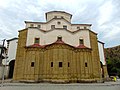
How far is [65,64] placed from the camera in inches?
910

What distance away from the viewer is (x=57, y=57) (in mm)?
23344

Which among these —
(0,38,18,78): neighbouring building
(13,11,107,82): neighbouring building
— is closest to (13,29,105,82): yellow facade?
(13,11,107,82): neighbouring building

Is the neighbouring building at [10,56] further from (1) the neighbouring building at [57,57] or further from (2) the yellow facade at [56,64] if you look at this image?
(2) the yellow facade at [56,64]

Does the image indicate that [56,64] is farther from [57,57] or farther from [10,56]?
[10,56]

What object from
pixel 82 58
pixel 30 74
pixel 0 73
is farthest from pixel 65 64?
pixel 0 73

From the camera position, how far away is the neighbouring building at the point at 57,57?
23109 millimetres

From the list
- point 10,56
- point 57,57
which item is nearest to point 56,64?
point 57,57

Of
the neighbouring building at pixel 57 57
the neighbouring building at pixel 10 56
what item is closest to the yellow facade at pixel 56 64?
the neighbouring building at pixel 57 57

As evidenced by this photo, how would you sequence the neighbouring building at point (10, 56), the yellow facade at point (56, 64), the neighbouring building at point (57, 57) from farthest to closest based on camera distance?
the neighbouring building at point (10, 56), the neighbouring building at point (57, 57), the yellow facade at point (56, 64)

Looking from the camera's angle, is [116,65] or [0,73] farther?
[116,65]

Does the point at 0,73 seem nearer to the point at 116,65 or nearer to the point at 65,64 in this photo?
the point at 65,64

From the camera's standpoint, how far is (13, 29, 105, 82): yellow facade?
22.8 m

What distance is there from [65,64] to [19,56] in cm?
914

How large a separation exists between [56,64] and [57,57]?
4.09ft
